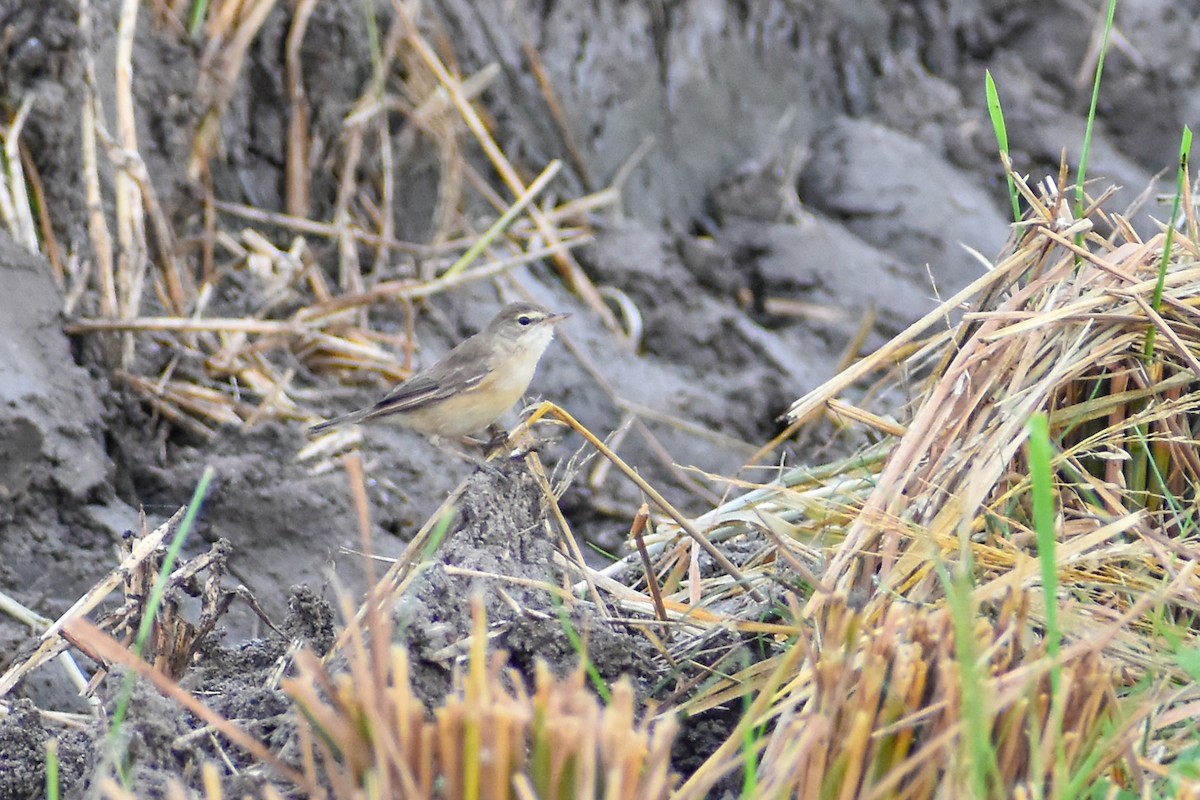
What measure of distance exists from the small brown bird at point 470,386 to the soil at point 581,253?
11.3 inches

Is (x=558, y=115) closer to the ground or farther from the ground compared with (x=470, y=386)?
farther from the ground

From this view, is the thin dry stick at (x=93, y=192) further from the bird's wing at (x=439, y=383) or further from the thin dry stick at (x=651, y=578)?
the thin dry stick at (x=651, y=578)

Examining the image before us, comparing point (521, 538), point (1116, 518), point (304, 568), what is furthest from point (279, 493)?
point (1116, 518)

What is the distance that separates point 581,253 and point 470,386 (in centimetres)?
224

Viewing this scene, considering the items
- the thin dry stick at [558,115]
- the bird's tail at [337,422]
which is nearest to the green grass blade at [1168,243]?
the bird's tail at [337,422]

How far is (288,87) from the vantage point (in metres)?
6.54

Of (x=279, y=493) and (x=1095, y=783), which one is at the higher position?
(x=1095, y=783)

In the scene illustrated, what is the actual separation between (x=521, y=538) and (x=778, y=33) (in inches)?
251

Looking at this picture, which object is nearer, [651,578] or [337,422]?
[651,578]

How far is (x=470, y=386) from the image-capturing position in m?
5.49

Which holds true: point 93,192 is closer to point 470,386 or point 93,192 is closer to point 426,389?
point 426,389

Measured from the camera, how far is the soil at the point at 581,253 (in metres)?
3.27

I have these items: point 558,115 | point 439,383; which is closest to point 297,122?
point 558,115

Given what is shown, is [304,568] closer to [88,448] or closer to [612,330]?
[88,448]
